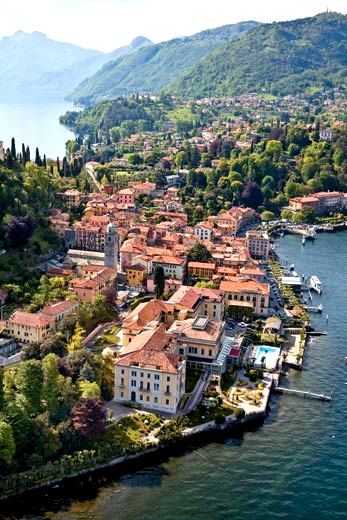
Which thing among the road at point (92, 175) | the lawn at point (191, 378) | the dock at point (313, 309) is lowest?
the lawn at point (191, 378)

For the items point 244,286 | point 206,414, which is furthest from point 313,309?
point 206,414

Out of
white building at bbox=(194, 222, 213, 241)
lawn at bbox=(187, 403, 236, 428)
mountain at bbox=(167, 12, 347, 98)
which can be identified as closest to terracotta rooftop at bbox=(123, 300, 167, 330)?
lawn at bbox=(187, 403, 236, 428)

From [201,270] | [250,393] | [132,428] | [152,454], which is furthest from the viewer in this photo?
[201,270]

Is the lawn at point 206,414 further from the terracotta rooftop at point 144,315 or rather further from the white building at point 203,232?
the white building at point 203,232

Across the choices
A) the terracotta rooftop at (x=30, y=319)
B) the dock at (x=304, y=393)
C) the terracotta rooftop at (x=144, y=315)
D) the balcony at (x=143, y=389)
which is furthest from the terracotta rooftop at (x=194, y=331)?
the terracotta rooftop at (x=30, y=319)

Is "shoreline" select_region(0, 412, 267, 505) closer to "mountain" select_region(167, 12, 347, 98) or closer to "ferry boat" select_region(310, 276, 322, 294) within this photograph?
"ferry boat" select_region(310, 276, 322, 294)

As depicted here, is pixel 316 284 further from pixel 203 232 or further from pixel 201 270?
pixel 203 232

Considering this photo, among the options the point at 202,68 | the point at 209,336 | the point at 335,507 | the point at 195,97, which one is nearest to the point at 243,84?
the point at 195,97
